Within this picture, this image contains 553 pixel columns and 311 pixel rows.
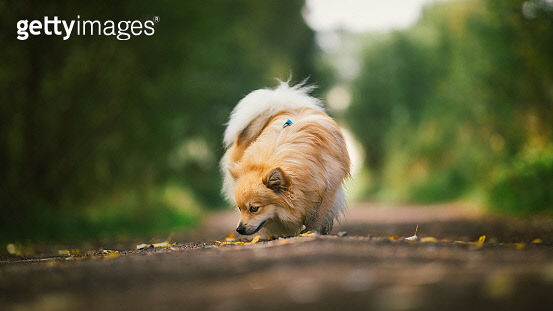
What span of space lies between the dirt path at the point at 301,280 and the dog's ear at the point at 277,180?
1.41 metres

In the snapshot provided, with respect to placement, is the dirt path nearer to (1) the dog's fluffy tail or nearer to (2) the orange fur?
(2) the orange fur

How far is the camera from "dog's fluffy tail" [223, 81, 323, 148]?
6715mm

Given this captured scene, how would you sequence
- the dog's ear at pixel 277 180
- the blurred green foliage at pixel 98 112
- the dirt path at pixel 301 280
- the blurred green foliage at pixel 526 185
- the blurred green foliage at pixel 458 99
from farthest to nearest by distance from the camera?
the blurred green foliage at pixel 458 99
the blurred green foliage at pixel 526 185
the blurred green foliage at pixel 98 112
the dog's ear at pixel 277 180
the dirt path at pixel 301 280

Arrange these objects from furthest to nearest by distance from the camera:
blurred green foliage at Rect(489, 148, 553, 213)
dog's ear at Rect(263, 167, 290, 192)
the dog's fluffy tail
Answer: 1. blurred green foliage at Rect(489, 148, 553, 213)
2. the dog's fluffy tail
3. dog's ear at Rect(263, 167, 290, 192)

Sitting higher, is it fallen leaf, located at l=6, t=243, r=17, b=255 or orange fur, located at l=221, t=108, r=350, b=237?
orange fur, located at l=221, t=108, r=350, b=237

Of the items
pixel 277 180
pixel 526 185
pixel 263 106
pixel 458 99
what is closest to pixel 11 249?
pixel 263 106

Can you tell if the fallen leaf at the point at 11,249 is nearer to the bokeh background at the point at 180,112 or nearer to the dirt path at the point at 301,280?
the bokeh background at the point at 180,112

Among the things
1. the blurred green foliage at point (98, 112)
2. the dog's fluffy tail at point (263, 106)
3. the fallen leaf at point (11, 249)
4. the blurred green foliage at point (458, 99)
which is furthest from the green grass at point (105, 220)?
the blurred green foliage at point (458, 99)

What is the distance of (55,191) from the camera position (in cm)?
991

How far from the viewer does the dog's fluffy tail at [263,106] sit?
22.0ft

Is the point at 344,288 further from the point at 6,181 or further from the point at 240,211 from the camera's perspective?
the point at 6,181

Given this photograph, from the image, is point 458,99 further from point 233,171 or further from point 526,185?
point 233,171

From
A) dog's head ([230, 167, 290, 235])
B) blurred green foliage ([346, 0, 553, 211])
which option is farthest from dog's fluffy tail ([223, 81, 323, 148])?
blurred green foliage ([346, 0, 553, 211])

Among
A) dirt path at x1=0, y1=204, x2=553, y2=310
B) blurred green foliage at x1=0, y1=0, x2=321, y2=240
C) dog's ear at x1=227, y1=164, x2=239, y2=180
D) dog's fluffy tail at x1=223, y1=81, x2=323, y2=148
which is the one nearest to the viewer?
dirt path at x1=0, y1=204, x2=553, y2=310
